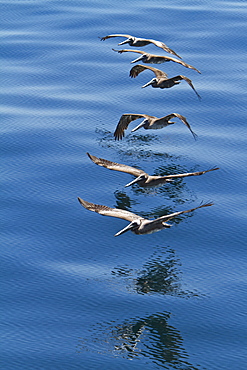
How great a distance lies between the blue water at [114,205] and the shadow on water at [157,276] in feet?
0.28

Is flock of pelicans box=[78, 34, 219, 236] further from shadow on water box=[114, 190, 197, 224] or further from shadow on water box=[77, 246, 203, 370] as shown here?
→ shadow on water box=[77, 246, 203, 370]

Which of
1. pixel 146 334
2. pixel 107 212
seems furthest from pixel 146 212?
pixel 146 334

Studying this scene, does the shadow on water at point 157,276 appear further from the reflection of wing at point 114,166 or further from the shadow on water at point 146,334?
the reflection of wing at point 114,166

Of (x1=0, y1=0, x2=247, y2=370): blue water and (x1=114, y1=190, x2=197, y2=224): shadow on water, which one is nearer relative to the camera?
(x1=0, y1=0, x2=247, y2=370): blue water

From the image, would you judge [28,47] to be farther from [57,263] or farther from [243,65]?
[57,263]

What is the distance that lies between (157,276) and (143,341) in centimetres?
525

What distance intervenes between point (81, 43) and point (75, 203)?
3214cm

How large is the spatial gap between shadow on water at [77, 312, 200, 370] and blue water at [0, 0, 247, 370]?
7cm

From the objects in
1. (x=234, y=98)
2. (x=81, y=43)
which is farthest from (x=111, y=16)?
(x=234, y=98)

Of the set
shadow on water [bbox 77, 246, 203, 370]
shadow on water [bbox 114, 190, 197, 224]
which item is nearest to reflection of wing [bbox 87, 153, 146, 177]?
shadow on water [bbox 114, 190, 197, 224]

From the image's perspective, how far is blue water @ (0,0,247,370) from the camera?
35.1 metres

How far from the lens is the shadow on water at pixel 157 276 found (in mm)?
38469

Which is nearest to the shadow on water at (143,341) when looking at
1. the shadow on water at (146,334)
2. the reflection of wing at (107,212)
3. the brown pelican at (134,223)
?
the shadow on water at (146,334)

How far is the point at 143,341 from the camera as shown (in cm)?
3481
